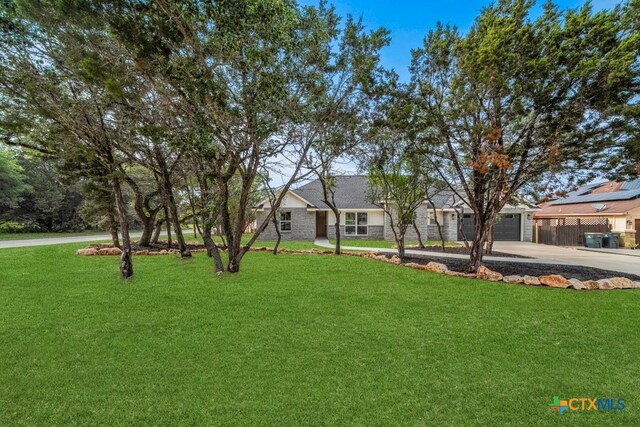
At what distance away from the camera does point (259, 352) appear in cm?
386

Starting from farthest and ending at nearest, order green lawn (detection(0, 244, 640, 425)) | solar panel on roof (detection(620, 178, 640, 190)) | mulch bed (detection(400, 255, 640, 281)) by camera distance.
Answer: solar panel on roof (detection(620, 178, 640, 190)) → mulch bed (detection(400, 255, 640, 281)) → green lawn (detection(0, 244, 640, 425))

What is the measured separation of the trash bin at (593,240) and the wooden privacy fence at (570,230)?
3.14 feet

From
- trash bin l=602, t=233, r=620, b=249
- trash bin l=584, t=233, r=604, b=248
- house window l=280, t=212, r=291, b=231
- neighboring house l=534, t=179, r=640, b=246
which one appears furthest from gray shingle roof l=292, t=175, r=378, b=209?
trash bin l=602, t=233, r=620, b=249

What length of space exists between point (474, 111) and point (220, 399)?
7484 mm

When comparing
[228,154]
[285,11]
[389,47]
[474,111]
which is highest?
[389,47]

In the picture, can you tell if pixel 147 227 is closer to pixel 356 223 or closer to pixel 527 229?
pixel 356 223

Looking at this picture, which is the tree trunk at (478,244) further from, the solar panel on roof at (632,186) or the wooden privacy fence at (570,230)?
the solar panel on roof at (632,186)

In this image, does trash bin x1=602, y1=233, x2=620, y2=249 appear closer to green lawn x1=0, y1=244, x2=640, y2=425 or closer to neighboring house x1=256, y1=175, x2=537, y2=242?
neighboring house x1=256, y1=175, x2=537, y2=242

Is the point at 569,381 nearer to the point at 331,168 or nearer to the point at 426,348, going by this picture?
the point at 426,348

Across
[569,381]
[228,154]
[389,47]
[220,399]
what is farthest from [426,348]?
[389,47]

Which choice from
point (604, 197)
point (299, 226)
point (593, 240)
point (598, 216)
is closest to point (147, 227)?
point (299, 226)

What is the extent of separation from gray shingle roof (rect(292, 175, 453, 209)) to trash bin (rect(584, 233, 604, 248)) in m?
7.45

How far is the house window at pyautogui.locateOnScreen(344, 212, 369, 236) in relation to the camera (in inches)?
816

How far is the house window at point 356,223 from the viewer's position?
68.0 feet
